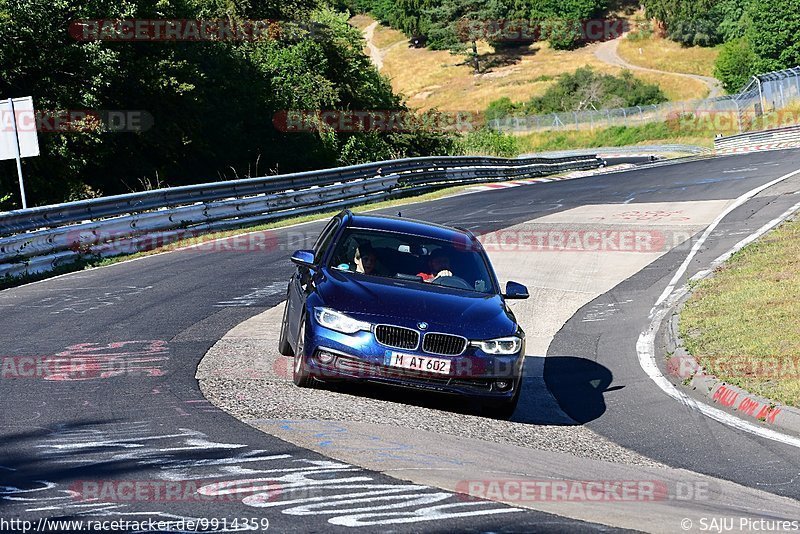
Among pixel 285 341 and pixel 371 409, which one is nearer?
pixel 371 409

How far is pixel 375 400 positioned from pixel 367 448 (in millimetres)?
1921

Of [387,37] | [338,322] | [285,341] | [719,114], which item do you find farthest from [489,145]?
[387,37]

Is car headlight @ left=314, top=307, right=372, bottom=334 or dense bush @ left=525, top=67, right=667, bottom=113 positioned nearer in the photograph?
car headlight @ left=314, top=307, right=372, bottom=334

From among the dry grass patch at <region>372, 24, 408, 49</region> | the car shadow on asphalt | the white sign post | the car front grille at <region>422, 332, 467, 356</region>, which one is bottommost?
the dry grass patch at <region>372, 24, 408, 49</region>

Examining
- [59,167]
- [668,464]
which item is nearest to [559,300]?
→ [668,464]

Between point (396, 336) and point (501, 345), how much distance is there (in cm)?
93

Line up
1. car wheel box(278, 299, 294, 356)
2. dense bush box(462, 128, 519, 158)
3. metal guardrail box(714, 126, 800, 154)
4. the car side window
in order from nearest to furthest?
the car side window → car wheel box(278, 299, 294, 356) → metal guardrail box(714, 126, 800, 154) → dense bush box(462, 128, 519, 158)

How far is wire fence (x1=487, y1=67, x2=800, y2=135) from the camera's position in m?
67.2

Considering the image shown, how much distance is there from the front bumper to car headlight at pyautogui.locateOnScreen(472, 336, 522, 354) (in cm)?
5

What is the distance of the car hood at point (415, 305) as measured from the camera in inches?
362

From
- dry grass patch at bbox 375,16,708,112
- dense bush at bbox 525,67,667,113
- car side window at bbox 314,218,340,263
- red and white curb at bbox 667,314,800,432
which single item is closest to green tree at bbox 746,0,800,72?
dry grass patch at bbox 375,16,708,112

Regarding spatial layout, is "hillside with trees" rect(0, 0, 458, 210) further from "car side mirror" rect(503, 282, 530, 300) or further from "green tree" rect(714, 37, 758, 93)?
"green tree" rect(714, 37, 758, 93)

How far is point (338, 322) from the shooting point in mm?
9234

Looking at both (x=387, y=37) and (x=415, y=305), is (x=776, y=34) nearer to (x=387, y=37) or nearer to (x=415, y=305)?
(x=387, y=37)
